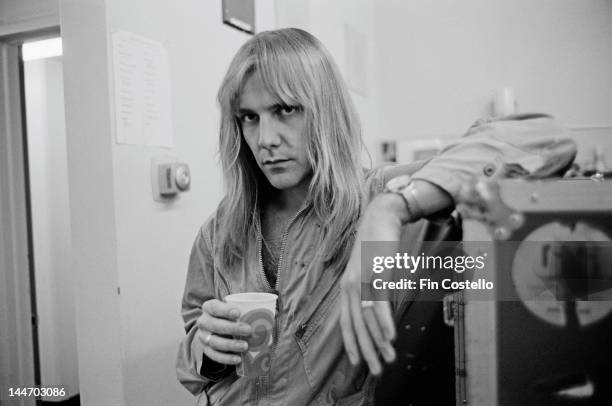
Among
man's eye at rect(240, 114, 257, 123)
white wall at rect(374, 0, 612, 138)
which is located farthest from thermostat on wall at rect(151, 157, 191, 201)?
white wall at rect(374, 0, 612, 138)

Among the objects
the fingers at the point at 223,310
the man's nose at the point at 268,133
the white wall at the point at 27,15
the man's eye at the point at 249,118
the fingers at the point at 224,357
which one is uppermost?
the white wall at the point at 27,15

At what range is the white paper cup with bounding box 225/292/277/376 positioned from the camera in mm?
734

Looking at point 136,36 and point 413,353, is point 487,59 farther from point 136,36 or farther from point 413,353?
point 413,353

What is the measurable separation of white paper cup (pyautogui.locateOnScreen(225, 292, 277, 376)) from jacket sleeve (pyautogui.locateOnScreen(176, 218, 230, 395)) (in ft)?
0.59

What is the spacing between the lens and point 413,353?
93cm

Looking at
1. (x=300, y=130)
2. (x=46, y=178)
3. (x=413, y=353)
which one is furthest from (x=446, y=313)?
(x=46, y=178)

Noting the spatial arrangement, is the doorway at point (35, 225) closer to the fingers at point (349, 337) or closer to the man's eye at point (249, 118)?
the man's eye at point (249, 118)

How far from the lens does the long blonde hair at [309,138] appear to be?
3.11 feet

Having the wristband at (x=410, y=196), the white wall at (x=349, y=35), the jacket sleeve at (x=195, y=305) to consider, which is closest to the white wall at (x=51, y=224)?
the white wall at (x=349, y=35)

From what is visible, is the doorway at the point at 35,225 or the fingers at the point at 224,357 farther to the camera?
the doorway at the point at 35,225

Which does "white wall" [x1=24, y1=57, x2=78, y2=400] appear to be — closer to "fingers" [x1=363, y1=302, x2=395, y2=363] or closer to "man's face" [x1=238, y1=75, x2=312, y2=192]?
"man's face" [x1=238, y1=75, x2=312, y2=192]

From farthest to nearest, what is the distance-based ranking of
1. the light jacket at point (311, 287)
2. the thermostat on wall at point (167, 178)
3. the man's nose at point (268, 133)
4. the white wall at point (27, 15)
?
1. the white wall at point (27, 15)
2. the thermostat on wall at point (167, 178)
3. the man's nose at point (268, 133)
4. the light jacket at point (311, 287)

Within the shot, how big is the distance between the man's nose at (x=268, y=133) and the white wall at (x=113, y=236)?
615 millimetres

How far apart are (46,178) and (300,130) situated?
2535mm
